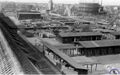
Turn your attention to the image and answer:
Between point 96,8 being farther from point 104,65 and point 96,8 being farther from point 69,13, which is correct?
point 104,65

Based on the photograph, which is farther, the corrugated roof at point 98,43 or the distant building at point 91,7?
the distant building at point 91,7

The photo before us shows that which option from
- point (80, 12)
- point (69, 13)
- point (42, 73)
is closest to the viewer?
point (42, 73)

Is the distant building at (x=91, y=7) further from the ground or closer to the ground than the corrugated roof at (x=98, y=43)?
further from the ground

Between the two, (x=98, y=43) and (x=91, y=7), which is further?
(x=91, y=7)

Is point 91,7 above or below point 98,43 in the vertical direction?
above

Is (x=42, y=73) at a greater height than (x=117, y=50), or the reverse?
(x=42, y=73)

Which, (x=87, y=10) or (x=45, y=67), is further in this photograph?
(x=87, y=10)

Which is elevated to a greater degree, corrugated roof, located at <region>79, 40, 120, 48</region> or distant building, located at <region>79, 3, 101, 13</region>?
distant building, located at <region>79, 3, 101, 13</region>

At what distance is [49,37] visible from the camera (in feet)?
84.0

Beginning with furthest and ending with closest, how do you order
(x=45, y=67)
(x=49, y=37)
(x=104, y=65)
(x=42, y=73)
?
(x=49, y=37) → (x=104, y=65) → (x=45, y=67) → (x=42, y=73)

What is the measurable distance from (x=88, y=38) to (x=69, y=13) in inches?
1496

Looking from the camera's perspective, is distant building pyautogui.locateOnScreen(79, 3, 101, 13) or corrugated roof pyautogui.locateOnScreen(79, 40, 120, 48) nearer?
corrugated roof pyautogui.locateOnScreen(79, 40, 120, 48)

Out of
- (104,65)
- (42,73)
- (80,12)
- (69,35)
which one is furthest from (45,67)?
(80,12)

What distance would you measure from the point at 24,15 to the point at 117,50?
1270 inches
